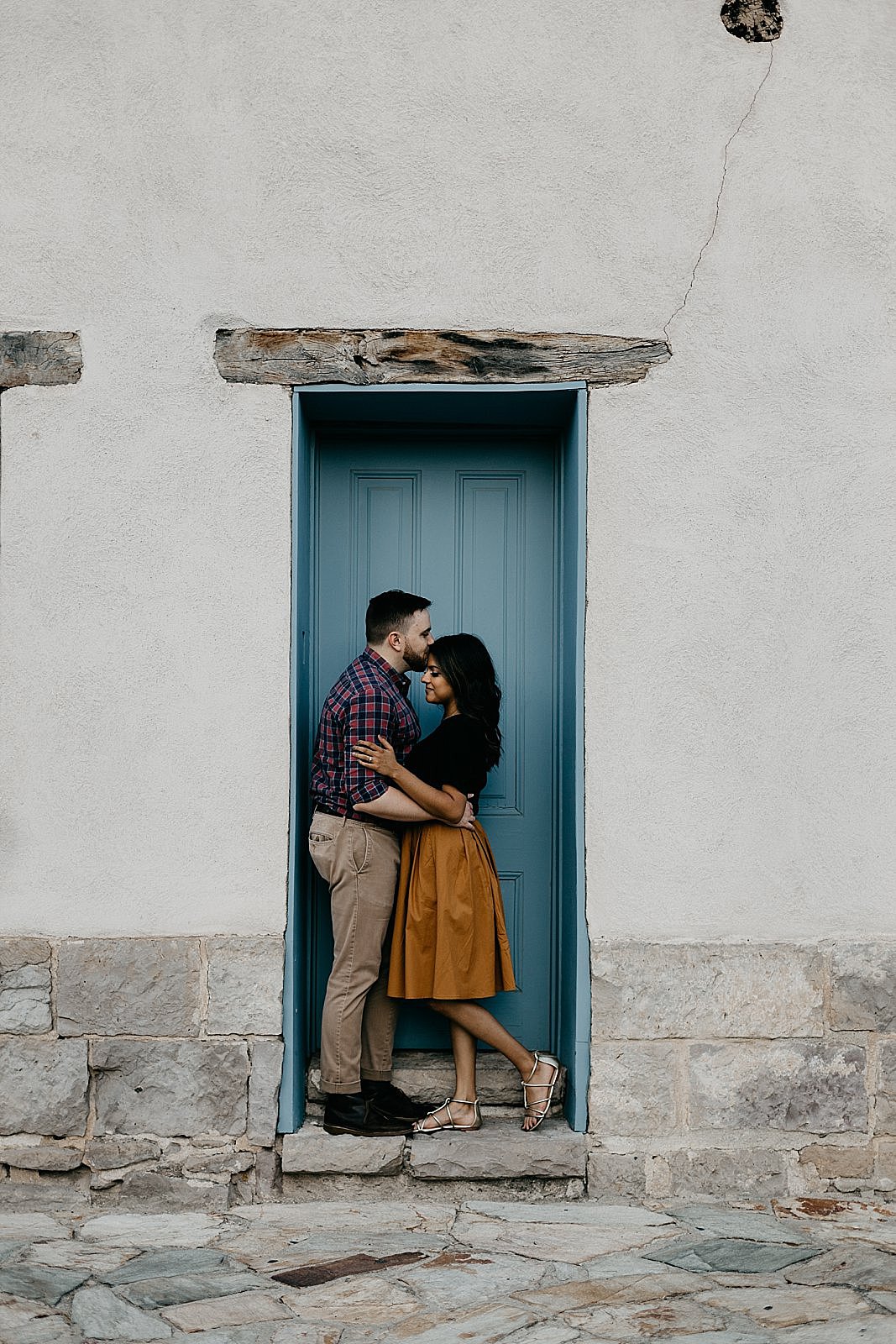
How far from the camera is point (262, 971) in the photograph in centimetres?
399

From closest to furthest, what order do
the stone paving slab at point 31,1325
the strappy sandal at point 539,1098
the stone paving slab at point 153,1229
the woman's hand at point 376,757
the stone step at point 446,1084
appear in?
the stone paving slab at point 31,1325 < the stone paving slab at point 153,1229 < the woman's hand at point 376,757 < the strappy sandal at point 539,1098 < the stone step at point 446,1084

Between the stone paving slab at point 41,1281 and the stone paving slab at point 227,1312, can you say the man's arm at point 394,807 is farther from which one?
the stone paving slab at point 41,1281

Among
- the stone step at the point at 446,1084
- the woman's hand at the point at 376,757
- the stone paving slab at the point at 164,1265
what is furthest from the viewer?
the stone step at the point at 446,1084

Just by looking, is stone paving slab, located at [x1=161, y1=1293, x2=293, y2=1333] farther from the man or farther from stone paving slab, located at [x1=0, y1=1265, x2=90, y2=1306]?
the man

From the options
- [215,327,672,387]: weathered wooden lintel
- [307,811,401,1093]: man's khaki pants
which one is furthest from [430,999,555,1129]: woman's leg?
[215,327,672,387]: weathered wooden lintel

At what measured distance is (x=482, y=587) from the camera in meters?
4.43

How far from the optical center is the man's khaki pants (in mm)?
4012

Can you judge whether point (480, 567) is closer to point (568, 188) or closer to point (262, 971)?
point (568, 188)

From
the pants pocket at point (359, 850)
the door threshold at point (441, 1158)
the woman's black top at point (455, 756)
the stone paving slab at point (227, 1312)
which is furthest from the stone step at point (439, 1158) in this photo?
the woman's black top at point (455, 756)

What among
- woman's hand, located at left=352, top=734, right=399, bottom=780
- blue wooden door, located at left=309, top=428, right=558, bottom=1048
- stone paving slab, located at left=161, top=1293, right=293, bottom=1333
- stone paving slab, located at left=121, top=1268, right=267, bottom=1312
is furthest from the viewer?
blue wooden door, located at left=309, top=428, right=558, bottom=1048

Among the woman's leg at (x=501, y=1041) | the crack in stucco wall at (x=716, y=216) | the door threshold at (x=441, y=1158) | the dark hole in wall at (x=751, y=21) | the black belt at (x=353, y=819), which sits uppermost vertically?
the dark hole in wall at (x=751, y=21)

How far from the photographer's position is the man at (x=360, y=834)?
3986mm

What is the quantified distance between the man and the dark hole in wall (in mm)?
2162

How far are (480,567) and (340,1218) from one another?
2195mm
